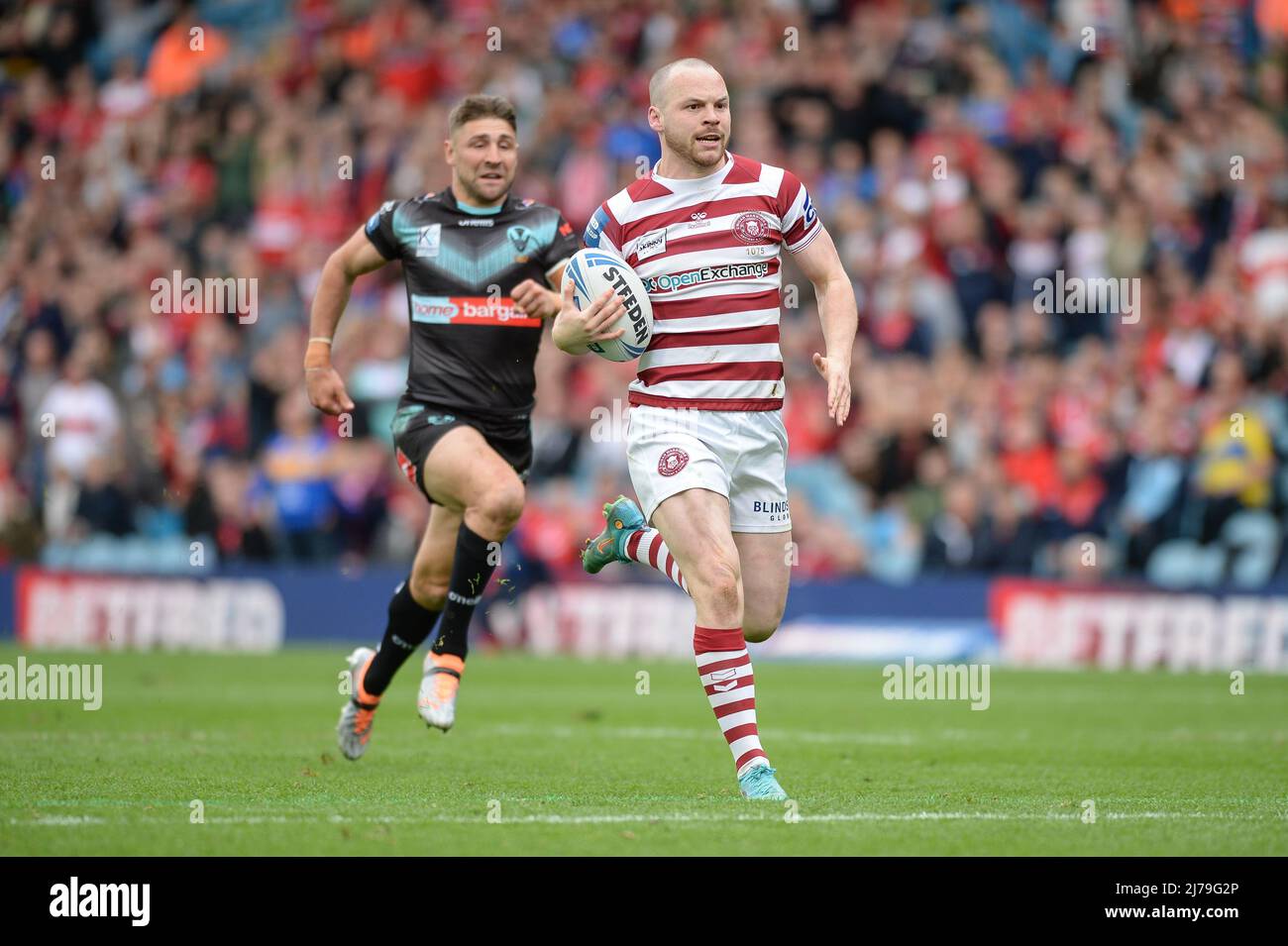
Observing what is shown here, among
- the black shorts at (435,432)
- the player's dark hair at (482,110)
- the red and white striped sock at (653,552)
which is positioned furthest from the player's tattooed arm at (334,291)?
the red and white striped sock at (653,552)

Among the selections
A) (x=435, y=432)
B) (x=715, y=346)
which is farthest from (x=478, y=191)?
(x=715, y=346)

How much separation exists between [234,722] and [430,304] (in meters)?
3.35

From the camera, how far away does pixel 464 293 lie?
9477 mm

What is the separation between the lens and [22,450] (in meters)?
21.2

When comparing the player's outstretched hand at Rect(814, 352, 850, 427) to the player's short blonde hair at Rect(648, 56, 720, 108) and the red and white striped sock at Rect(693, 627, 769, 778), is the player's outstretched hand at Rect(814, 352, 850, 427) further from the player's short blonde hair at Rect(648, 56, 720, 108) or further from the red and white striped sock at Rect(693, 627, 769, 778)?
the player's short blonde hair at Rect(648, 56, 720, 108)

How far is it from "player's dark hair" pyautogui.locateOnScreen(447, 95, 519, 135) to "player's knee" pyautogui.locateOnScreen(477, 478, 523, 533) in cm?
185

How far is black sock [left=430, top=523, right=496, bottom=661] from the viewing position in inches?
357

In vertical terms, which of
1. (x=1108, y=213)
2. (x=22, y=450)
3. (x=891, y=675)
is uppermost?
(x=1108, y=213)

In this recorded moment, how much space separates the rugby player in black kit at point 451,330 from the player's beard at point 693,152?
4.89 ft

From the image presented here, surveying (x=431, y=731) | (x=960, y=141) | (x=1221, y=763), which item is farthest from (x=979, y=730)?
(x=960, y=141)

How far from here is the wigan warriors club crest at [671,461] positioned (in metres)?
7.73

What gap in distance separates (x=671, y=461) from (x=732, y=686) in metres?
0.96
